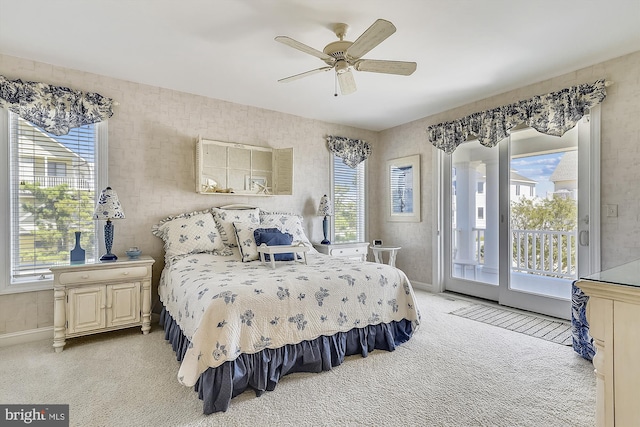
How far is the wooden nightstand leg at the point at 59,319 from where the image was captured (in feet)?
8.63

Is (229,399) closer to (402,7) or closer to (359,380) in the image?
(359,380)

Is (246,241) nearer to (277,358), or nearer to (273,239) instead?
(273,239)

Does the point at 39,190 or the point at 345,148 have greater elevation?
the point at 345,148

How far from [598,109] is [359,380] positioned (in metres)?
3.27

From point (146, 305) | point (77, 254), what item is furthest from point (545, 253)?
point (77, 254)

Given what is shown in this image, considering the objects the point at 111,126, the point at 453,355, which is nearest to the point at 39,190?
the point at 111,126

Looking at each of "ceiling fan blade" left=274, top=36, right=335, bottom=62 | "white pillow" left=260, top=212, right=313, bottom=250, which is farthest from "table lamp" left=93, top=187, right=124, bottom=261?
"ceiling fan blade" left=274, top=36, right=335, bottom=62

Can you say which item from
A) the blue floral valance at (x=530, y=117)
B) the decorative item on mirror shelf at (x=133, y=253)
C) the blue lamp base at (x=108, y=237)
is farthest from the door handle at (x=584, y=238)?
the blue lamp base at (x=108, y=237)

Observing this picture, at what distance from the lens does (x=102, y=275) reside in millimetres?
2793

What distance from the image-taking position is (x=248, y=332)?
6.57 ft

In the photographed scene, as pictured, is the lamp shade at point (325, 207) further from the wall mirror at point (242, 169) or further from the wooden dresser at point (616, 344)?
the wooden dresser at point (616, 344)

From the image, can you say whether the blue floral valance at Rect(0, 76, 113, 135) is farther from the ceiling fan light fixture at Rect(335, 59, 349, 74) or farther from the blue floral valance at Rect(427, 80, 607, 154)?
the blue floral valance at Rect(427, 80, 607, 154)

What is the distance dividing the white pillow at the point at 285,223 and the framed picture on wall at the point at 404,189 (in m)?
1.78

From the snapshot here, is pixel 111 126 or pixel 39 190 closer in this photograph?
pixel 39 190
